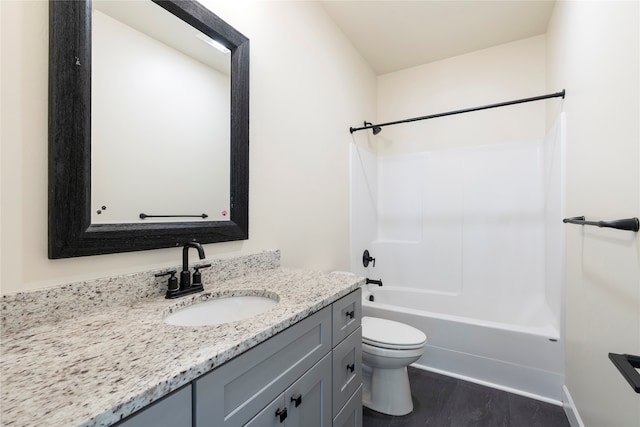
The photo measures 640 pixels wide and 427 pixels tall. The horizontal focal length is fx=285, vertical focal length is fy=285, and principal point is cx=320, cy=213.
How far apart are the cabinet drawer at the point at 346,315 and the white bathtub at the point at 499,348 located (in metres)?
1.07

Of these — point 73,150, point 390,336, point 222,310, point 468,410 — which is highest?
point 73,150

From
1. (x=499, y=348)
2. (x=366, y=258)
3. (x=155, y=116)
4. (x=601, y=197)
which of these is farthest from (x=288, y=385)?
(x=366, y=258)

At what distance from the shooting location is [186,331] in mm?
711

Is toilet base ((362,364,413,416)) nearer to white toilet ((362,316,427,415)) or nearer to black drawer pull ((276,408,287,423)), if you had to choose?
white toilet ((362,316,427,415))

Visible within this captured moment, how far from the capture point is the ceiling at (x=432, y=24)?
1.99 m

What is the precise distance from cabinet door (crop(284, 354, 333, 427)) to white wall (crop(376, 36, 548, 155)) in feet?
7.90

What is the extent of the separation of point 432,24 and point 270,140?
1.67 meters

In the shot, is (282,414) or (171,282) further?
(171,282)

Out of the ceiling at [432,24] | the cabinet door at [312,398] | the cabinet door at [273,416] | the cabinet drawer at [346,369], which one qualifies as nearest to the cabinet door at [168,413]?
the cabinet door at [273,416]

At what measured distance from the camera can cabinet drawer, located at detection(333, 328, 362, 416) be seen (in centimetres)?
108

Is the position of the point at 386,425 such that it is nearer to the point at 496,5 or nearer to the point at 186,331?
the point at 186,331

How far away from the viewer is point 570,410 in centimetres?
158

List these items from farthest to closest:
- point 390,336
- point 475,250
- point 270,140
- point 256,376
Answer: point 475,250 → point 390,336 → point 270,140 → point 256,376

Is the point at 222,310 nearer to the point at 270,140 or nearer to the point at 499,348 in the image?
the point at 270,140
